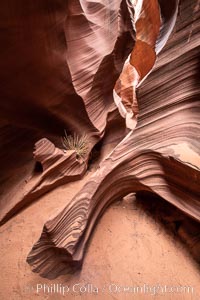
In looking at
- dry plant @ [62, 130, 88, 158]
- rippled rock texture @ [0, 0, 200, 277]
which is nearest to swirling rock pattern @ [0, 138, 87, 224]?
rippled rock texture @ [0, 0, 200, 277]

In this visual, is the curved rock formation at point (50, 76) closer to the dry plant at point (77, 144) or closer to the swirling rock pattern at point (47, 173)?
the swirling rock pattern at point (47, 173)

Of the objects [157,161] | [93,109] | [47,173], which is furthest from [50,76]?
[157,161]

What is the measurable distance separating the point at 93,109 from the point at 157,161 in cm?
210

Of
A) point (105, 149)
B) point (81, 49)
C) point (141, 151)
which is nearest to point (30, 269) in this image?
point (141, 151)

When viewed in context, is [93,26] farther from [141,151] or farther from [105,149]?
[141,151]

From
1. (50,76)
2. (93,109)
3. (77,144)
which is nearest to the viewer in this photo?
(50,76)

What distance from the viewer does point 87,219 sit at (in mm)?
2512

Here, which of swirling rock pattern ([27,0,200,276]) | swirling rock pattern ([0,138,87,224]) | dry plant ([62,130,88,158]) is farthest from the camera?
dry plant ([62,130,88,158])

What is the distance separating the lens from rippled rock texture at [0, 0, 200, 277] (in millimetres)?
2367

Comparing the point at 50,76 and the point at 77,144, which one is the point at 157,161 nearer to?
the point at 77,144

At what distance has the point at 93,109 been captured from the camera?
4.38 m

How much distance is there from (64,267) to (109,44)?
3912mm

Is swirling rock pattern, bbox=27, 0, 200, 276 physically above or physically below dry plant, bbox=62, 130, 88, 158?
above

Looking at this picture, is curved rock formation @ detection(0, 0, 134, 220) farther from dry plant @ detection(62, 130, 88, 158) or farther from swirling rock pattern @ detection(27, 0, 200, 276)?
swirling rock pattern @ detection(27, 0, 200, 276)
